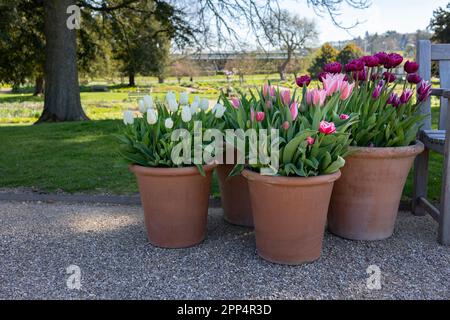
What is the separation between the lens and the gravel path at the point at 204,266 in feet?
8.13

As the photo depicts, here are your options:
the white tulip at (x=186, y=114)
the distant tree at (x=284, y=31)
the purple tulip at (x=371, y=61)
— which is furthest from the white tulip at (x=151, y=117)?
the distant tree at (x=284, y=31)

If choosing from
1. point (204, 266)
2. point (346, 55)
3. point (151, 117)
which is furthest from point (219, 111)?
point (346, 55)

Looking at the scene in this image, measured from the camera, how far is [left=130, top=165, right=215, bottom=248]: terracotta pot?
2.92 meters

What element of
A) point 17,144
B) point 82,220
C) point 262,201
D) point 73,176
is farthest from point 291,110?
point 17,144

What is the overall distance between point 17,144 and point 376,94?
19.5 feet

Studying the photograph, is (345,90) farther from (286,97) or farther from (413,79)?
(413,79)

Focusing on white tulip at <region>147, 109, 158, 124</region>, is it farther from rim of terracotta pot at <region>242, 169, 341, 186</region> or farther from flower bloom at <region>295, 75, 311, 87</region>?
flower bloom at <region>295, 75, 311, 87</region>

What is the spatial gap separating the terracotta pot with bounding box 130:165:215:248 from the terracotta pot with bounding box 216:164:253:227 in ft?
1.17

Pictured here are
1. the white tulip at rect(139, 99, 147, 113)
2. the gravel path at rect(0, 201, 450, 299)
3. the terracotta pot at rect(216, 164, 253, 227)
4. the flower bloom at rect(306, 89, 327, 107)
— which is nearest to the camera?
the gravel path at rect(0, 201, 450, 299)

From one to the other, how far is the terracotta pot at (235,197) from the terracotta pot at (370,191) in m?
0.63

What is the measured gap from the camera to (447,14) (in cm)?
2328

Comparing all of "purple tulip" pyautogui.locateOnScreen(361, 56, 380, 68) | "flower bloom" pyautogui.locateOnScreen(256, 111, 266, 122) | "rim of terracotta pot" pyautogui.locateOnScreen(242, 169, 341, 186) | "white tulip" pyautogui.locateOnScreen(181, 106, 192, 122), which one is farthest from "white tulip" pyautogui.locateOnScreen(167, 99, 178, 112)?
"purple tulip" pyautogui.locateOnScreen(361, 56, 380, 68)

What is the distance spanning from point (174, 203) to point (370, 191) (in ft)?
4.26

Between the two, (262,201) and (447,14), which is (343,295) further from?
(447,14)
